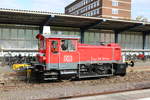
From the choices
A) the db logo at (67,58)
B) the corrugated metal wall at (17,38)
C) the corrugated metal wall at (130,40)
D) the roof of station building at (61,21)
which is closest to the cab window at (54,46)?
the db logo at (67,58)

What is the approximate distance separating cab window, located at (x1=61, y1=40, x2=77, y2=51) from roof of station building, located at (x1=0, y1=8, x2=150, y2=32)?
367 inches

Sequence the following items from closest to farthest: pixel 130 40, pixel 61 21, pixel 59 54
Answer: pixel 59 54
pixel 61 21
pixel 130 40

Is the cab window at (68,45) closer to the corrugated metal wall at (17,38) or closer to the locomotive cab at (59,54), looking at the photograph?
the locomotive cab at (59,54)

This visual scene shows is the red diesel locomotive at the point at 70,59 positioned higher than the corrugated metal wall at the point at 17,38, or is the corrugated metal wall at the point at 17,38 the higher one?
the corrugated metal wall at the point at 17,38

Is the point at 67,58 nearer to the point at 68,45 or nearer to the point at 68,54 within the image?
the point at 68,54

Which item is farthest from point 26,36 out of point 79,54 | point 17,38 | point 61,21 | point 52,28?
point 79,54

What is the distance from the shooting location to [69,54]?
484 inches

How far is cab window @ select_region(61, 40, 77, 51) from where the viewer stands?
1211 cm

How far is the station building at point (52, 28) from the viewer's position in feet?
70.8

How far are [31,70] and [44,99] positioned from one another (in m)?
5.68

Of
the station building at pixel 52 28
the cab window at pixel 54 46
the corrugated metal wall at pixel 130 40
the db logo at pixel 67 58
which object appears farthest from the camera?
the corrugated metal wall at pixel 130 40

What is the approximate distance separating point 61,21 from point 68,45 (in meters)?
12.1

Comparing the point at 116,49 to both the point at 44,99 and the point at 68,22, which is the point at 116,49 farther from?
the point at 68,22

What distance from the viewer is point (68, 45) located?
1226cm
